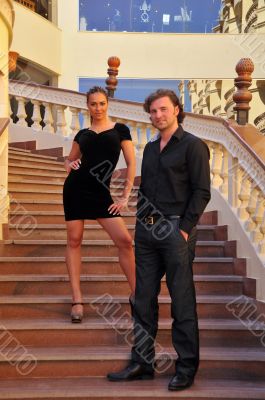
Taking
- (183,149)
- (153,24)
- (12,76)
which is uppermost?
(153,24)

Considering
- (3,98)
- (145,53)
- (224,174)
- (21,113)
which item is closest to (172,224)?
(224,174)

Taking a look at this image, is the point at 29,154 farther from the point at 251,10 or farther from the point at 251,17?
the point at 251,10

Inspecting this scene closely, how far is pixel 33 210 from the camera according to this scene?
628cm

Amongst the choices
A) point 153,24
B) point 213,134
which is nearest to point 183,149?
point 213,134

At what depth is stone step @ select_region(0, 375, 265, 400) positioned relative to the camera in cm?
359

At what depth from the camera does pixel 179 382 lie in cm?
361

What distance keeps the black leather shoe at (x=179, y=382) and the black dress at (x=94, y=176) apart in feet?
3.74

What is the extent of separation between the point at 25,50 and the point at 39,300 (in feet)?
30.3

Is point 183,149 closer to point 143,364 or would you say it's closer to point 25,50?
point 143,364

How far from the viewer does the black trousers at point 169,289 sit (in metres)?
3.58

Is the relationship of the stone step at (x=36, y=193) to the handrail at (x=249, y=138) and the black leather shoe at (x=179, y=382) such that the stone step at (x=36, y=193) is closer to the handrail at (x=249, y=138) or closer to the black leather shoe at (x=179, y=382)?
the handrail at (x=249, y=138)

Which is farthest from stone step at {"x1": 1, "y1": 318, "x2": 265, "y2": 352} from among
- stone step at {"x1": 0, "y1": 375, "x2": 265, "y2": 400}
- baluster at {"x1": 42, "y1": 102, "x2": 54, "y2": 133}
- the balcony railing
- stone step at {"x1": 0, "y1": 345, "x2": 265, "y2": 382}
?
the balcony railing

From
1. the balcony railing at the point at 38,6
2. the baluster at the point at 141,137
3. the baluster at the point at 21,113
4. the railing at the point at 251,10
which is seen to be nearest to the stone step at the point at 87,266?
the baluster at the point at 141,137

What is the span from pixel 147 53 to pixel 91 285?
9890mm
